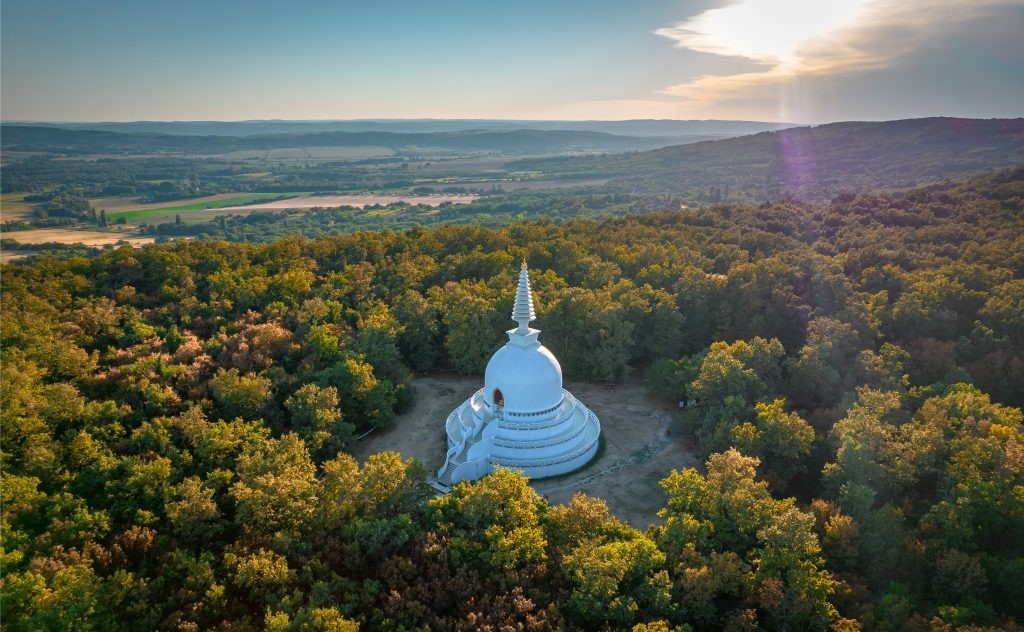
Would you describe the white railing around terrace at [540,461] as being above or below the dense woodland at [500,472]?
below

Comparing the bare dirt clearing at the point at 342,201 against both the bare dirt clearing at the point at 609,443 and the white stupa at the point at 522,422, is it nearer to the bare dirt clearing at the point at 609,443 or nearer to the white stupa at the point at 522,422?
the bare dirt clearing at the point at 609,443

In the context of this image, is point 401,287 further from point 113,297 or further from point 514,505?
point 514,505

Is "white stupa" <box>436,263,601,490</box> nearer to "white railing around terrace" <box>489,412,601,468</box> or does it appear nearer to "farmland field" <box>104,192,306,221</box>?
"white railing around terrace" <box>489,412,601,468</box>

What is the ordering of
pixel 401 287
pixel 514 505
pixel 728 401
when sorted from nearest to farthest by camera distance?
pixel 514 505 → pixel 728 401 → pixel 401 287

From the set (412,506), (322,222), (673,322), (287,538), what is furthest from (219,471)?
(322,222)

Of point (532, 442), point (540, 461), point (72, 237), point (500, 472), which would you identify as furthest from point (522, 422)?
point (72, 237)

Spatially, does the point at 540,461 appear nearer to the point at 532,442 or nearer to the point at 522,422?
the point at 532,442

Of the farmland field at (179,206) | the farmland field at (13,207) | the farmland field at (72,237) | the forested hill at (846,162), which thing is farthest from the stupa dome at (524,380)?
the forested hill at (846,162)
